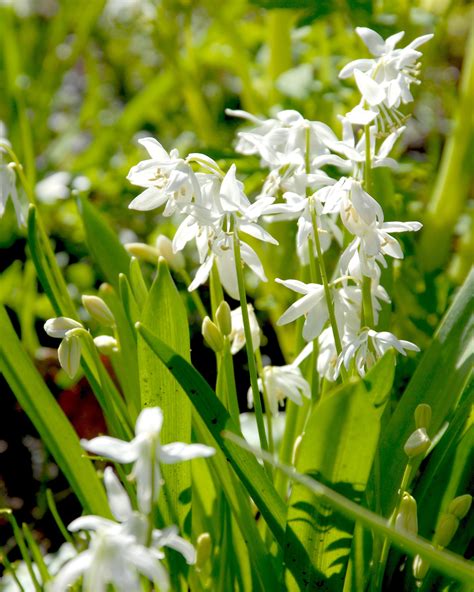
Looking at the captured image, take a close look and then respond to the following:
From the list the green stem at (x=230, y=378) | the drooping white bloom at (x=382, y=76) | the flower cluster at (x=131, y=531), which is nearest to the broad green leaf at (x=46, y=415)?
the green stem at (x=230, y=378)

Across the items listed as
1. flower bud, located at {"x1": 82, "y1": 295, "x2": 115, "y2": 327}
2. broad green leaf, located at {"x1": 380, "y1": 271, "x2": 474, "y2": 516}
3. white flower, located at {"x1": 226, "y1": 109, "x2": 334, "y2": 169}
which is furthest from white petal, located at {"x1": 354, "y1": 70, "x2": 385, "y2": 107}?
flower bud, located at {"x1": 82, "y1": 295, "x2": 115, "y2": 327}

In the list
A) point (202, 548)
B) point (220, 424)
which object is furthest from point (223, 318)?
point (202, 548)

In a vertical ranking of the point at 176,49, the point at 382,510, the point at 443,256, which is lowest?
the point at 443,256

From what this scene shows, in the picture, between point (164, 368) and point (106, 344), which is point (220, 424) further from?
point (106, 344)

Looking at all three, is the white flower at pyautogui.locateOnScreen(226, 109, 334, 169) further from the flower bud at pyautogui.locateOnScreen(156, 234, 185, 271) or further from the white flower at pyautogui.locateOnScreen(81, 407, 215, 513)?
the white flower at pyautogui.locateOnScreen(81, 407, 215, 513)

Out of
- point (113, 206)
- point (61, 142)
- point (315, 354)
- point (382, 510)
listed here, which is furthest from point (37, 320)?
point (382, 510)

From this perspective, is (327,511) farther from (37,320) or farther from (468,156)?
(37,320)

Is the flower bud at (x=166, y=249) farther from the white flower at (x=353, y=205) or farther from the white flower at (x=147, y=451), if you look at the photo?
the white flower at (x=147, y=451)
